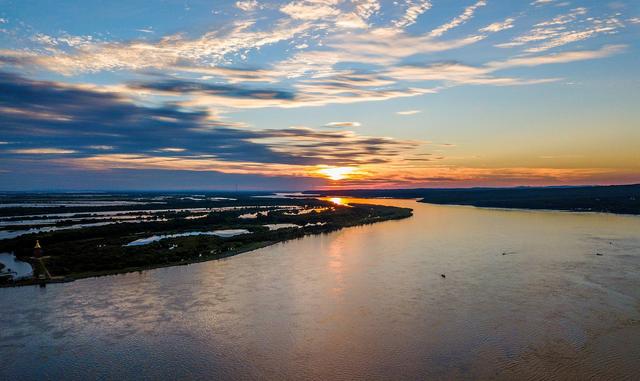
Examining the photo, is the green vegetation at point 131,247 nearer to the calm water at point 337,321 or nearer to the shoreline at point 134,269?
the shoreline at point 134,269

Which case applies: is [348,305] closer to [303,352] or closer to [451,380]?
[303,352]

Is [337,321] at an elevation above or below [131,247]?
below

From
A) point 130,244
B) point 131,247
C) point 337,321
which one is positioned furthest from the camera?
point 130,244

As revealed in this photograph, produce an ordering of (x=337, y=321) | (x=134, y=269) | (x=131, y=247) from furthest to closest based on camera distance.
Answer: (x=131, y=247)
(x=134, y=269)
(x=337, y=321)

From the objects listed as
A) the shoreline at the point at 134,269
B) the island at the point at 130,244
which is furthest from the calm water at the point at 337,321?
the island at the point at 130,244

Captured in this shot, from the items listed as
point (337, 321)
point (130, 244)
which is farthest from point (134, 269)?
point (337, 321)

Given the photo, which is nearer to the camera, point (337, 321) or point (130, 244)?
point (337, 321)

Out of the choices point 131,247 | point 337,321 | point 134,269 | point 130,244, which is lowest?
point 337,321

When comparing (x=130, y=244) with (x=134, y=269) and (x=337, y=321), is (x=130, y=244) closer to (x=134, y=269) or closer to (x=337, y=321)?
(x=134, y=269)

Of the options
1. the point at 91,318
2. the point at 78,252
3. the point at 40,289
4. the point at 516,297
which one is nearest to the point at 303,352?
the point at 91,318
